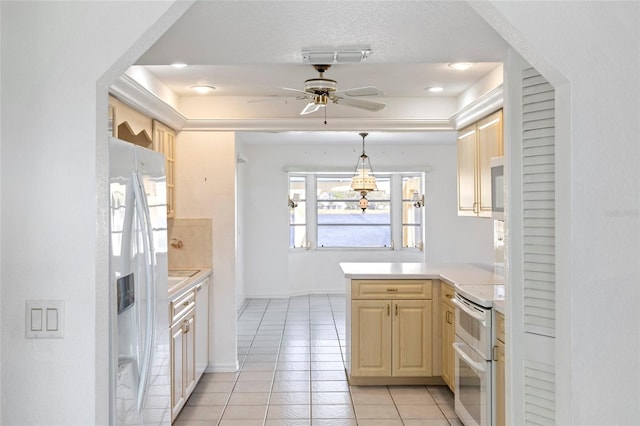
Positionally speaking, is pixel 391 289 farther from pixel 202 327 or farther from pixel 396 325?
pixel 202 327

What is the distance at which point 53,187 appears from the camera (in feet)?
4.99

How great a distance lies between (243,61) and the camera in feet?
8.54

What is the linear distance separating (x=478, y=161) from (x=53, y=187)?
10.0ft

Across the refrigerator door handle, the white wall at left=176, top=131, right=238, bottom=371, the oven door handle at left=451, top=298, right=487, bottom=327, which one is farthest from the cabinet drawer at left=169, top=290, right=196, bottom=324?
the oven door handle at left=451, top=298, right=487, bottom=327

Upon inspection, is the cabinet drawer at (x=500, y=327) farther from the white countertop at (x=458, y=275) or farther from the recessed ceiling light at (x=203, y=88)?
the recessed ceiling light at (x=203, y=88)

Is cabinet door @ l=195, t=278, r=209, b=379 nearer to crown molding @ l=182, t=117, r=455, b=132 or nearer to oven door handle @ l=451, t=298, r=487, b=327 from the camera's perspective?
crown molding @ l=182, t=117, r=455, b=132

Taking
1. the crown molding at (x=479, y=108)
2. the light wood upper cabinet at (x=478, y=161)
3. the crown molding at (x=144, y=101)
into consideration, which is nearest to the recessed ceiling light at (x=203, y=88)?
the crown molding at (x=144, y=101)

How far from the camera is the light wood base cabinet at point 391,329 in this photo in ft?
12.7

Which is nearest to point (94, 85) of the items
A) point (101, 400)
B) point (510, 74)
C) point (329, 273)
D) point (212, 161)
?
point (101, 400)

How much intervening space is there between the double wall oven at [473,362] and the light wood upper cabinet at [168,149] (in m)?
2.43

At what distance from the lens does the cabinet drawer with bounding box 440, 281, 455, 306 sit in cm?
360

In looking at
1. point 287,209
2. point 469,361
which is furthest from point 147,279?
point 287,209

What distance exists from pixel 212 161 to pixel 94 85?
9.49 feet

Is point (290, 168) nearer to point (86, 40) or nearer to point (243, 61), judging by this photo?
point (243, 61)
